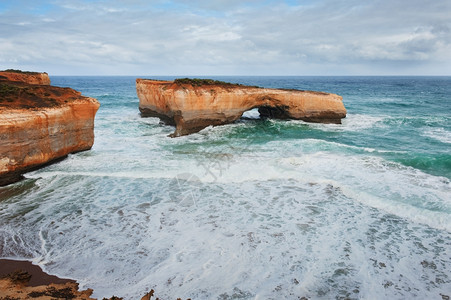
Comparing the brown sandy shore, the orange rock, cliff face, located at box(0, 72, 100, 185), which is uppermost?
the orange rock

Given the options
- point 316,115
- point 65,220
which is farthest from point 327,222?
point 316,115

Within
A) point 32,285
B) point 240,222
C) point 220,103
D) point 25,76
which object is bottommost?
point 32,285

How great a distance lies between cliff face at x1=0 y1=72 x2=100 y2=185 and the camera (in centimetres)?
1081

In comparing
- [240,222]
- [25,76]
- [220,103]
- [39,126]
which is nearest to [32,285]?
[240,222]

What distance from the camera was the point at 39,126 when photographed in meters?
11.7

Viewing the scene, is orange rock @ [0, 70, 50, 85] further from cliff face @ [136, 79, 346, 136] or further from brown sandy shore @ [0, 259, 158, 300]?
brown sandy shore @ [0, 259, 158, 300]

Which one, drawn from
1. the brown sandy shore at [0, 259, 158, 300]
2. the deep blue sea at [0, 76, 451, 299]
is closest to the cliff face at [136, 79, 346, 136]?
the deep blue sea at [0, 76, 451, 299]

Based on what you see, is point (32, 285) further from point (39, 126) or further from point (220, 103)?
point (220, 103)

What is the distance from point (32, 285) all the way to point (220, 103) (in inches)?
652

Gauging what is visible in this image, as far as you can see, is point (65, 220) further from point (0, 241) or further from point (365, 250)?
point (365, 250)

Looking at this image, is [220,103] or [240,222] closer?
[240,222]

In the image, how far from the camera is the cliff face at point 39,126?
1081 centimetres

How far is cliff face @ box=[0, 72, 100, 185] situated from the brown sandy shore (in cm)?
511

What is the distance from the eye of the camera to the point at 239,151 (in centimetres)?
1617
